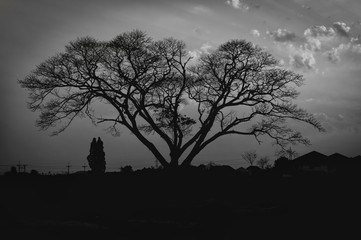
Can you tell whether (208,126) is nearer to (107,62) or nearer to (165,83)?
(165,83)

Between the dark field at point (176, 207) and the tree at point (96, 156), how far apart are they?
1852 cm

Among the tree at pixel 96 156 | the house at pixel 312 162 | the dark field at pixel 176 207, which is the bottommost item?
the dark field at pixel 176 207

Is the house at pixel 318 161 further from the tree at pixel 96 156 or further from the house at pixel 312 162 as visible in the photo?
the tree at pixel 96 156

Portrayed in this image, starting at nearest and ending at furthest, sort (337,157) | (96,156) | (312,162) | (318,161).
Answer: (96,156)
(318,161)
(312,162)
(337,157)

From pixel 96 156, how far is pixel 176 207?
94.5ft

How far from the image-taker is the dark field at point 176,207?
13.3m

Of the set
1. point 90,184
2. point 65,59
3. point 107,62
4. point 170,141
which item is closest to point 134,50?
point 107,62

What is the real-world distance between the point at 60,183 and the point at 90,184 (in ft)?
6.04

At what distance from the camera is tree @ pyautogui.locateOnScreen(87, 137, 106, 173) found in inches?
1778

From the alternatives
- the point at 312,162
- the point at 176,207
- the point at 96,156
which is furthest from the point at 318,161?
the point at 176,207

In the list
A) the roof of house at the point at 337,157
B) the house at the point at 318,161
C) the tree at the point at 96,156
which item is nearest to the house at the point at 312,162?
the house at the point at 318,161

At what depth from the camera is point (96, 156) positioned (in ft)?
151

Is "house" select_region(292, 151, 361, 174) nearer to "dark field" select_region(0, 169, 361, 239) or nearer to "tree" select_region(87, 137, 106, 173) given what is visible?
"tree" select_region(87, 137, 106, 173)

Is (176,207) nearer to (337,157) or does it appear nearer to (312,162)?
(312,162)
